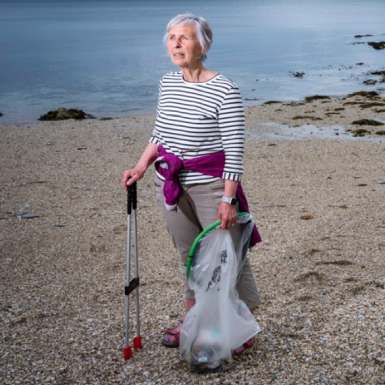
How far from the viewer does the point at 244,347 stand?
4.17m

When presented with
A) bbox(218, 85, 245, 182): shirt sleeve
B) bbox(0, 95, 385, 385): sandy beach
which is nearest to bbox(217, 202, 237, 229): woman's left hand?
bbox(218, 85, 245, 182): shirt sleeve

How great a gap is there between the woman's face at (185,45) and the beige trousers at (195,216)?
2.27ft

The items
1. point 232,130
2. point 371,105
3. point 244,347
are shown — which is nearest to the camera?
point 232,130

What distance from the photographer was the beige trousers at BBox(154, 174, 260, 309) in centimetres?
376

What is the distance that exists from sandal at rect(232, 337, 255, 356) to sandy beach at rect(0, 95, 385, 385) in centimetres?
5

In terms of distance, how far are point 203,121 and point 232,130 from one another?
0.56 feet

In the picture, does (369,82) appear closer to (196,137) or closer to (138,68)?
(138,68)

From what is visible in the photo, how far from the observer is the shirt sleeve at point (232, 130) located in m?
3.54

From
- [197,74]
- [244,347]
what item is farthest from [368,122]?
[197,74]

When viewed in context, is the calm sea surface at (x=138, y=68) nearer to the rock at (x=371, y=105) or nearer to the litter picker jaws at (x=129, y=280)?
the rock at (x=371, y=105)

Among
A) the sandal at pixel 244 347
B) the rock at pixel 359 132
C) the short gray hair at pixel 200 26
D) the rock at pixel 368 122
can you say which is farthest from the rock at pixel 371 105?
the short gray hair at pixel 200 26

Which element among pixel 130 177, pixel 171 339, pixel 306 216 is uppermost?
pixel 130 177

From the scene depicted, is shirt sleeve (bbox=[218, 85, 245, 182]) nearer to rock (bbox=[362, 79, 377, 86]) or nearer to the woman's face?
the woman's face

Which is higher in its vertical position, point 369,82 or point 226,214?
point 226,214
